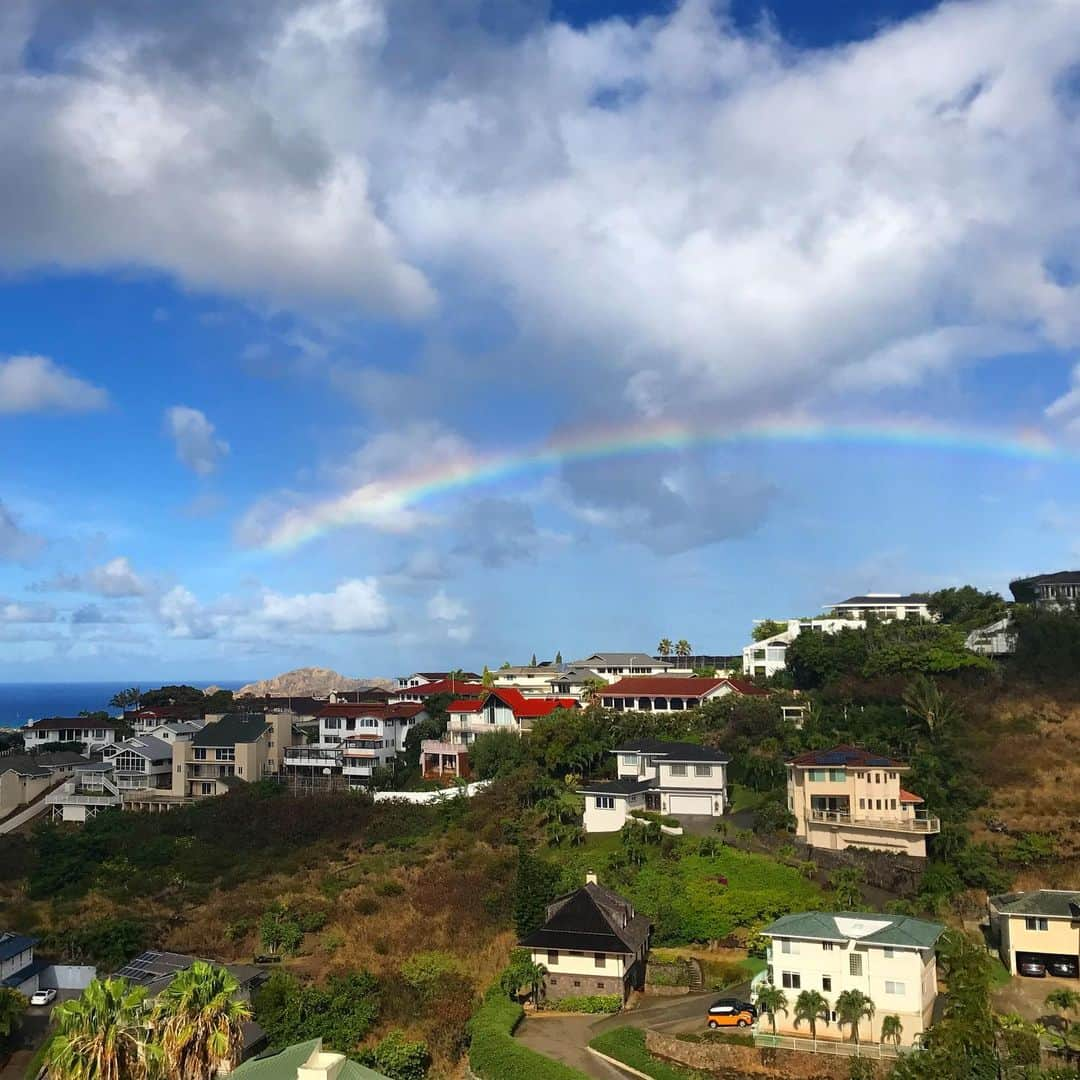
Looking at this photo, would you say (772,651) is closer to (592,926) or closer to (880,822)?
(880,822)

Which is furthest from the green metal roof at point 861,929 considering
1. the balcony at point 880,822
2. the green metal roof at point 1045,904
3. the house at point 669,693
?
the house at point 669,693

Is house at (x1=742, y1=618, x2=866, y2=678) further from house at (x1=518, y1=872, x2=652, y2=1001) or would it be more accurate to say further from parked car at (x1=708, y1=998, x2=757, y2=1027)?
parked car at (x1=708, y1=998, x2=757, y2=1027)

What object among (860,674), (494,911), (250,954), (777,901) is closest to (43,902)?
(250,954)

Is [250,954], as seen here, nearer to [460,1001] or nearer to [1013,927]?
[460,1001]

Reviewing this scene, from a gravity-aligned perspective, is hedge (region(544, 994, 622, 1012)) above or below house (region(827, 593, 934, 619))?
below

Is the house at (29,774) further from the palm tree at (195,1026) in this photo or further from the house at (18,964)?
the palm tree at (195,1026)

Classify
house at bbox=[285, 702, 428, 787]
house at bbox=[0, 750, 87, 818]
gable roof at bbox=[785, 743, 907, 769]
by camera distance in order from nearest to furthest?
gable roof at bbox=[785, 743, 907, 769]
house at bbox=[0, 750, 87, 818]
house at bbox=[285, 702, 428, 787]

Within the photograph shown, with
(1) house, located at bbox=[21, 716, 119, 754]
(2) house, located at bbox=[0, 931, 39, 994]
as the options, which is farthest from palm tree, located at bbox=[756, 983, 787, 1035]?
(1) house, located at bbox=[21, 716, 119, 754]

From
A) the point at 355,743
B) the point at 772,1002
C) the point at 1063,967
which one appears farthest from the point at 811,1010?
the point at 355,743
